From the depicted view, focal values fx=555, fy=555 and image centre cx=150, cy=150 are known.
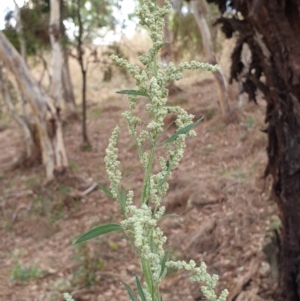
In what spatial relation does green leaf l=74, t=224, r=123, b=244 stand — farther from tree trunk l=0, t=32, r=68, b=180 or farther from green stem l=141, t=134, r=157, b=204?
tree trunk l=0, t=32, r=68, b=180

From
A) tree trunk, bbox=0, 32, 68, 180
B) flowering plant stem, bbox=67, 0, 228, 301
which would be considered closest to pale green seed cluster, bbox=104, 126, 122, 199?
flowering plant stem, bbox=67, 0, 228, 301

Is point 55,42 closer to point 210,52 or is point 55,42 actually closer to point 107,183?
point 107,183

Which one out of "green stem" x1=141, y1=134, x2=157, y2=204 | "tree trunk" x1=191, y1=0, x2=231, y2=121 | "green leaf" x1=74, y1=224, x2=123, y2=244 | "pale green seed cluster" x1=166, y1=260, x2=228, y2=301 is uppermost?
"tree trunk" x1=191, y1=0, x2=231, y2=121

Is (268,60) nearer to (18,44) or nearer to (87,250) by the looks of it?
(87,250)

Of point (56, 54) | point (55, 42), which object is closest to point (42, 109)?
point (56, 54)

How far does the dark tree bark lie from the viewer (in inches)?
124

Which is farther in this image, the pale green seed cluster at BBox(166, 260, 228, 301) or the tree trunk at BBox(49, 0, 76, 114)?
the tree trunk at BBox(49, 0, 76, 114)

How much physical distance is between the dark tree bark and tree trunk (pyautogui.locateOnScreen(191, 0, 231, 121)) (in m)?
→ 7.46

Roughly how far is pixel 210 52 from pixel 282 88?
7875mm

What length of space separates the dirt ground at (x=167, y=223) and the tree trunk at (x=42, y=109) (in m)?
0.33

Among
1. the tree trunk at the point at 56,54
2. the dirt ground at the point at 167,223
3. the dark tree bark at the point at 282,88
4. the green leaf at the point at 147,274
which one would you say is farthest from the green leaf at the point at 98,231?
the tree trunk at the point at 56,54

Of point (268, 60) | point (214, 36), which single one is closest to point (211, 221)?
point (268, 60)

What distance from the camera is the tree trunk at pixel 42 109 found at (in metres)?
8.23

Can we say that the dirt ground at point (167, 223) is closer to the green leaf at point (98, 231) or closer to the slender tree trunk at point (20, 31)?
the slender tree trunk at point (20, 31)
